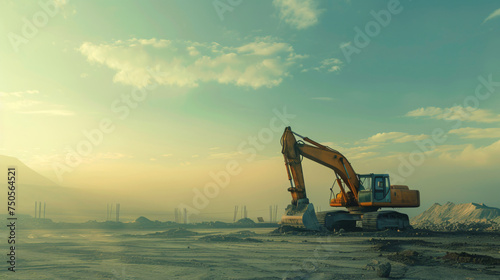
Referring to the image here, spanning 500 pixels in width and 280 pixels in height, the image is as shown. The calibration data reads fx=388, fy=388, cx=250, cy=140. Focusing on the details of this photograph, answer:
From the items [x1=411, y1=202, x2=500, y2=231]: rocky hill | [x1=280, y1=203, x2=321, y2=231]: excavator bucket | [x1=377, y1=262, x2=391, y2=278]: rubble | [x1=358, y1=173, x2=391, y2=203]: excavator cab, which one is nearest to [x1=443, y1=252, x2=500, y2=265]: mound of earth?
[x1=377, y1=262, x2=391, y2=278]: rubble

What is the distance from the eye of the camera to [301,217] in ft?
72.8

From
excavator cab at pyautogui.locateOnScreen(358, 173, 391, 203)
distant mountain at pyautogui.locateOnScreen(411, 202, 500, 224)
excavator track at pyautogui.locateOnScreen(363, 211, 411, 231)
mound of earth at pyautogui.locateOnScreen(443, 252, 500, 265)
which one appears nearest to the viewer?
mound of earth at pyautogui.locateOnScreen(443, 252, 500, 265)

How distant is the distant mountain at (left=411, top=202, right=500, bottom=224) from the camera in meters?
59.0

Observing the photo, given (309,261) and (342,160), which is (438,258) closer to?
(309,261)

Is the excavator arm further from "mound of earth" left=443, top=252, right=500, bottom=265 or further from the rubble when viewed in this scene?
the rubble

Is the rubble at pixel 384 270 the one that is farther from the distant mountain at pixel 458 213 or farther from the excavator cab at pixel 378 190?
the distant mountain at pixel 458 213

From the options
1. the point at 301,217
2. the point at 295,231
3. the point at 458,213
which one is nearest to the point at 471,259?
the point at 301,217

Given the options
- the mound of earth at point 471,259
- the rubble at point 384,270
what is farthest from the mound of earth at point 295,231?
the rubble at point 384,270

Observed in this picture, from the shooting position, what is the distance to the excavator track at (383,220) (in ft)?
79.8

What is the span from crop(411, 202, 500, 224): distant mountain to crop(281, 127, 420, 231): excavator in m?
37.7

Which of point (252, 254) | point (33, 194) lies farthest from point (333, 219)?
point (33, 194)

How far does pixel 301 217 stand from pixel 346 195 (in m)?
5.94

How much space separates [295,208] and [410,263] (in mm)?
12815

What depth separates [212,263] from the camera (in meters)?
10.9
